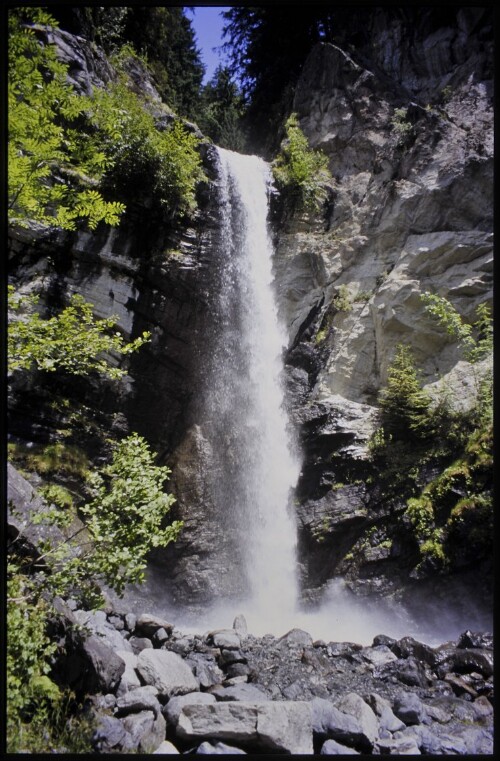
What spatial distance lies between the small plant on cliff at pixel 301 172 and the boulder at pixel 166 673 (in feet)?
26.6

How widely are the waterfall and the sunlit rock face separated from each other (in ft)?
1.04

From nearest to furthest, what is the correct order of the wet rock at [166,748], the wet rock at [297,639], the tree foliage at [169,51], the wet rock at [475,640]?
the wet rock at [166,748], the wet rock at [475,640], the wet rock at [297,639], the tree foliage at [169,51]

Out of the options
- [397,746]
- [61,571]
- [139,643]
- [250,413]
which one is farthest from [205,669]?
[250,413]

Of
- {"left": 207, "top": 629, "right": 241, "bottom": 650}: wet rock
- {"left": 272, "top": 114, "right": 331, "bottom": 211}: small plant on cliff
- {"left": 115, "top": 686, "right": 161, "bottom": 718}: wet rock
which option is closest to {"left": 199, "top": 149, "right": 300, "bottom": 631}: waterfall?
{"left": 272, "top": 114, "right": 331, "bottom": 211}: small plant on cliff

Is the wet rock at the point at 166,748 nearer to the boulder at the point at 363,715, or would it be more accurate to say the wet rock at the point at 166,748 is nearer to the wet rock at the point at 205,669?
the wet rock at the point at 205,669

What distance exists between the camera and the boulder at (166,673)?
371 cm

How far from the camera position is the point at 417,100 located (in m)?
9.45

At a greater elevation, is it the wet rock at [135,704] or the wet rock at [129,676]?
the wet rock at [135,704]

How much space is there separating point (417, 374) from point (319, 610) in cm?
376

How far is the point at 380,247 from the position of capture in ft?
26.2

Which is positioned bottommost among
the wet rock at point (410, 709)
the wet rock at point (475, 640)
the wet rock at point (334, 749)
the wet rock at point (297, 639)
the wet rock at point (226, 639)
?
the wet rock at point (297, 639)

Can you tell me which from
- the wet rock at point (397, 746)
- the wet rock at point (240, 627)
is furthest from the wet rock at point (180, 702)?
the wet rock at point (240, 627)

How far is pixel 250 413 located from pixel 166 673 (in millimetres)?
4387
